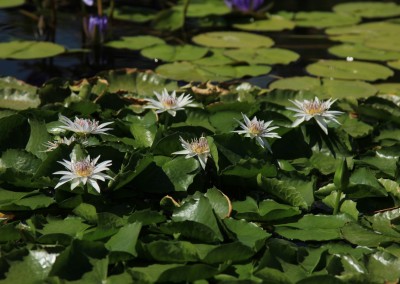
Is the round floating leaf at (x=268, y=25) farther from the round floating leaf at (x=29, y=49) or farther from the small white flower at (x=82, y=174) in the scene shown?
the small white flower at (x=82, y=174)

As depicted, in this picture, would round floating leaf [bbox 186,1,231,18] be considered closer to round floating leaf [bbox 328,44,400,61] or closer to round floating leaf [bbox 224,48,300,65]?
round floating leaf [bbox 224,48,300,65]

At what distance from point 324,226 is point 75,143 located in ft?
2.31

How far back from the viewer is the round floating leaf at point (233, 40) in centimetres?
407

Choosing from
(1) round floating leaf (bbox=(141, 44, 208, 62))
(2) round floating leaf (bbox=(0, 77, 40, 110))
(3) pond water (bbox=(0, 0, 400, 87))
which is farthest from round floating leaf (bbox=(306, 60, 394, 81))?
(2) round floating leaf (bbox=(0, 77, 40, 110))

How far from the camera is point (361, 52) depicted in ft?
13.3

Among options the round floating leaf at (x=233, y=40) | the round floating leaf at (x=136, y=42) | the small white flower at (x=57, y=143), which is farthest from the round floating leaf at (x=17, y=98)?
the round floating leaf at (x=233, y=40)

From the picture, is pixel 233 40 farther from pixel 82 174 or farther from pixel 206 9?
pixel 82 174

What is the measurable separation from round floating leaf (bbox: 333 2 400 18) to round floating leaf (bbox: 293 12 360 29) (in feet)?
0.37

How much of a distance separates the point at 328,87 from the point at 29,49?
152cm

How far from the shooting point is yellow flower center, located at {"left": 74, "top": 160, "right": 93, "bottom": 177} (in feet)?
5.99

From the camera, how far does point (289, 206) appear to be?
2.05 metres

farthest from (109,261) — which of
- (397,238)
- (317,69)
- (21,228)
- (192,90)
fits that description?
(317,69)

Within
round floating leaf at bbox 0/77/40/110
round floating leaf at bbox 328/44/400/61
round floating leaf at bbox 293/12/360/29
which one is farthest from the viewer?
round floating leaf at bbox 293/12/360/29

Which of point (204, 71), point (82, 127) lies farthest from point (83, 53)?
point (82, 127)
